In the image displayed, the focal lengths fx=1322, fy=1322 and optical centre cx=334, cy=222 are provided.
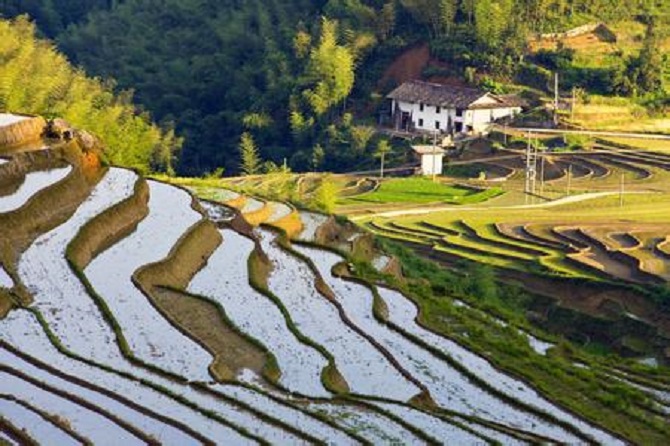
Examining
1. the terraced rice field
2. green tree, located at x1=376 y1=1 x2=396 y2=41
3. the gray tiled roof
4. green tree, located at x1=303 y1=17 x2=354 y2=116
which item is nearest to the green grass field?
the gray tiled roof

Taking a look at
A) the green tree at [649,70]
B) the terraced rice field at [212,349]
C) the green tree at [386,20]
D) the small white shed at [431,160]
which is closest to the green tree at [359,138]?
the small white shed at [431,160]

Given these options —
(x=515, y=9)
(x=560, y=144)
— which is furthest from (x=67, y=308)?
(x=515, y=9)

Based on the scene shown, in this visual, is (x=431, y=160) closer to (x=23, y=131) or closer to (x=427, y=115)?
(x=427, y=115)

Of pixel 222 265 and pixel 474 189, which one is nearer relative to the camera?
pixel 222 265

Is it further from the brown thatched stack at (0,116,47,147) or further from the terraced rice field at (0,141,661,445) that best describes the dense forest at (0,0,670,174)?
the terraced rice field at (0,141,661,445)

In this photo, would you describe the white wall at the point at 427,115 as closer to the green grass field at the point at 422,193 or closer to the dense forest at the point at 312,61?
the dense forest at the point at 312,61

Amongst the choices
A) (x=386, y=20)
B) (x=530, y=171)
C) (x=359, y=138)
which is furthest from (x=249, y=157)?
(x=386, y=20)

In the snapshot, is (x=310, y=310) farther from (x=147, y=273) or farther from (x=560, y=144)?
(x=560, y=144)
